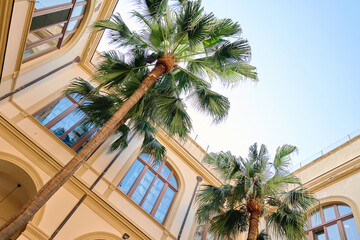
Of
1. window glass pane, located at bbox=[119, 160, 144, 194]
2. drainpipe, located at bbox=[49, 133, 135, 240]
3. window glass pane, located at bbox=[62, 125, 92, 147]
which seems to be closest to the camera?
drainpipe, located at bbox=[49, 133, 135, 240]

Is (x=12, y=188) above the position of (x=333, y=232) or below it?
below

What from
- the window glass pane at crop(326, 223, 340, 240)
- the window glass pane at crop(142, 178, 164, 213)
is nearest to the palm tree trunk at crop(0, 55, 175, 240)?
the window glass pane at crop(142, 178, 164, 213)

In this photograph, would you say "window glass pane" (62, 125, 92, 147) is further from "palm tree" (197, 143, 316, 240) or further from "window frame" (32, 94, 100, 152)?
"palm tree" (197, 143, 316, 240)

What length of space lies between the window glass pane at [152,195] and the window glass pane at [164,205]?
1.16ft

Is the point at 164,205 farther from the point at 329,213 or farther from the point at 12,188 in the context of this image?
the point at 329,213

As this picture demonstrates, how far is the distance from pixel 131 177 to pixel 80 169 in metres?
2.24

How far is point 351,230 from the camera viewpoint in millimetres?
9352

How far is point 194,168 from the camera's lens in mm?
13031

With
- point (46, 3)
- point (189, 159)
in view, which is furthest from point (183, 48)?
point (189, 159)

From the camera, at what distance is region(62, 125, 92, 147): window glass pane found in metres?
9.32

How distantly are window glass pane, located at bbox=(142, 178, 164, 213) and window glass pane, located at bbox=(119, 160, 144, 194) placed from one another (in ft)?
2.91

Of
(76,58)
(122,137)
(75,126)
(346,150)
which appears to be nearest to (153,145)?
(122,137)

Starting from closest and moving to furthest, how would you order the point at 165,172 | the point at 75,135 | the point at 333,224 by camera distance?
the point at 75,135
the point at 333,224
the point at 165,172

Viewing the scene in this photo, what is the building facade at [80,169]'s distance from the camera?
737cm
